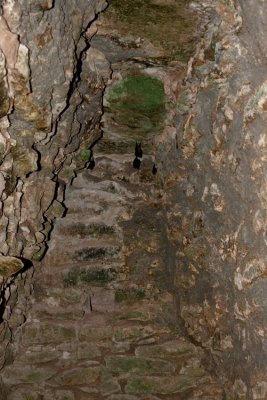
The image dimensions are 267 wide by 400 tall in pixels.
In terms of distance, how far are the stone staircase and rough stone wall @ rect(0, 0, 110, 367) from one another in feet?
1.20

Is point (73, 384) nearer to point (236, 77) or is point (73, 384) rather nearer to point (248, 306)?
point (248, 306)

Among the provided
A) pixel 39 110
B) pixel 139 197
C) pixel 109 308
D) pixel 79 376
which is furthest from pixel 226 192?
pixel 79 376

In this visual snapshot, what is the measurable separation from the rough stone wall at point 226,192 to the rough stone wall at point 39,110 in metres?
0.46

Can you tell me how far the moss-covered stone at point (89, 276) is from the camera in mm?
2750

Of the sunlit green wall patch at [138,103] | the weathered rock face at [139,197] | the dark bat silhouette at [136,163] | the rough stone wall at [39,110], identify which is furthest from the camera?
the dark bat silhouette at [136,163]

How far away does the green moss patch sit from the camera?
1.65 metres

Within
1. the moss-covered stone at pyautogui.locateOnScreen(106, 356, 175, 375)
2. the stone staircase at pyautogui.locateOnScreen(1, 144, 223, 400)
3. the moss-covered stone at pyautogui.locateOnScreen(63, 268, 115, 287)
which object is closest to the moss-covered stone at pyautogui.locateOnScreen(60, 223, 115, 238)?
the stone staircase at pyautogui.locateOnScreen(1, 144, 223, 400)

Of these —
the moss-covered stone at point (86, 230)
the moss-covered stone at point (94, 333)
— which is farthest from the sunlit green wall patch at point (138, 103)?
the moss-covered stone at point (94, 333)

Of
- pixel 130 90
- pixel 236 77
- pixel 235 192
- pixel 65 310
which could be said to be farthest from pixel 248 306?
pixel 65 310

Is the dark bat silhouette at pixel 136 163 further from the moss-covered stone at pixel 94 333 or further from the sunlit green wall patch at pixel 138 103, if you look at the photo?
the moss-covered stone at pixel 94 333

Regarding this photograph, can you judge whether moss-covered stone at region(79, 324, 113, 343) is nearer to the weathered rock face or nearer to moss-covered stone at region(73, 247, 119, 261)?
the weathered rock face

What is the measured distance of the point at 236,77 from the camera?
166 centimetres

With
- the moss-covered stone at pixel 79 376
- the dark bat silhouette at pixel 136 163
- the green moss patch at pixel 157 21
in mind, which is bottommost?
the moss-covered stone at pixel 79 376

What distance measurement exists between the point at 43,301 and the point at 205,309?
1.00m
